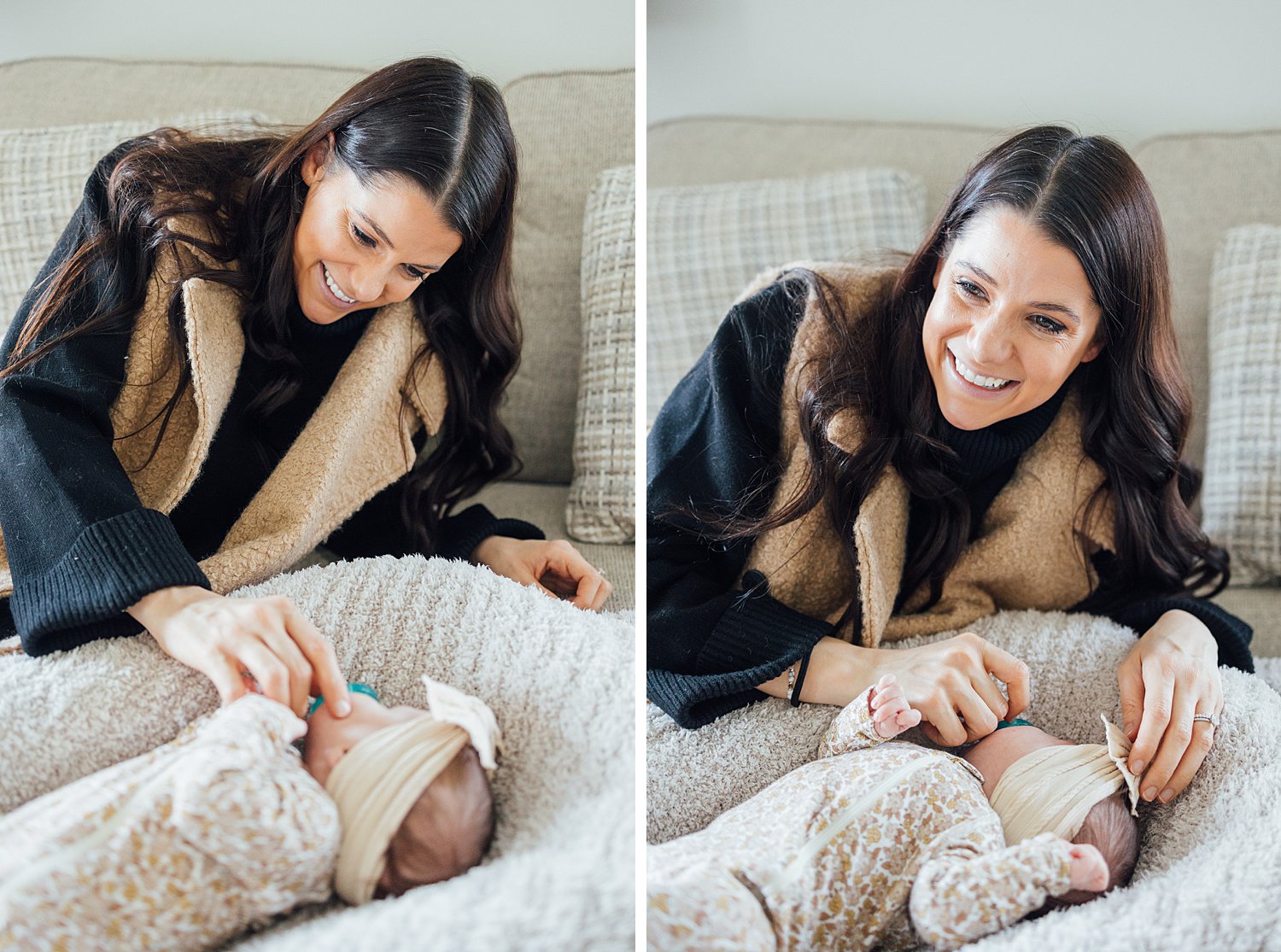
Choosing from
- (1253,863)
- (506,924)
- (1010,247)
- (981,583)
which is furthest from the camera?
(981,583)

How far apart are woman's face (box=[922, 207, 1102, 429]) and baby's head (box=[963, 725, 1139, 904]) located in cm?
29

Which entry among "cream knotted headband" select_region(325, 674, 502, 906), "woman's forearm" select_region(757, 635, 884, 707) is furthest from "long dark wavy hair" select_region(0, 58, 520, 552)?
"woman's forearm" select_region(757, 635, 884, 707)

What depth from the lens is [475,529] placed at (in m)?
0.81

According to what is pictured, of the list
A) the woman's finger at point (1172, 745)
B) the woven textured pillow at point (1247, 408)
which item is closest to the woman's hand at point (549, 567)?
the woman's finger at point (1172, 745)

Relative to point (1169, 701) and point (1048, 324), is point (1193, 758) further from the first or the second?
point (1048, 324)

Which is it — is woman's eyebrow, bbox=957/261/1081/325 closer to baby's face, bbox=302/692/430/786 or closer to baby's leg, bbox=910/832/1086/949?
baby's leg, bbox=910/832/1086/949

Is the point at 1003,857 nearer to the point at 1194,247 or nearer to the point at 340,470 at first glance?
the point at 340,470

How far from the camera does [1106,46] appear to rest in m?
1.22

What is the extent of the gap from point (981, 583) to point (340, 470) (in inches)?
23.7

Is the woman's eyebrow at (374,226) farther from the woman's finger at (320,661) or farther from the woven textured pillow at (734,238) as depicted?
the woven textured pillow at (734,238)

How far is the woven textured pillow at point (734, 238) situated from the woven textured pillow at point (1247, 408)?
15.1 inches

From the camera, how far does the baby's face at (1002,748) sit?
696mm

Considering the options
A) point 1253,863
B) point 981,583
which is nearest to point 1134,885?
point 1253,863

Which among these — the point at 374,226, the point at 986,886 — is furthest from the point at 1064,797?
the point at 374,226
